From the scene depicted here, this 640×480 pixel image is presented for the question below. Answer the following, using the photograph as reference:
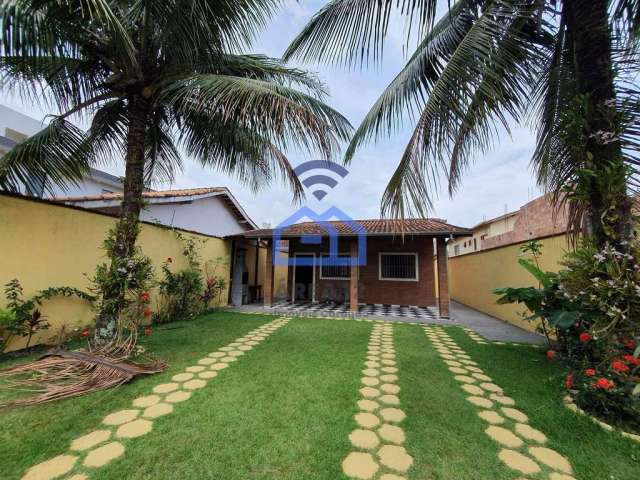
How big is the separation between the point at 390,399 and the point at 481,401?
113 centimetres

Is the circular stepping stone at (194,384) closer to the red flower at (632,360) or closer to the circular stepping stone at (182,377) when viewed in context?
the circular stepping stone at (182,377)

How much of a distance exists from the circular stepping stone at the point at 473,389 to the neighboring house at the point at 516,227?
7112 mm

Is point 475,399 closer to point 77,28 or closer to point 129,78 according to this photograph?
point 129,78

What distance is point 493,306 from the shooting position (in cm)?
931

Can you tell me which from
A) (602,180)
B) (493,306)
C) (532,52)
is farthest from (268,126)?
(493,306)

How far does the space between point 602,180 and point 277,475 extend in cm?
425

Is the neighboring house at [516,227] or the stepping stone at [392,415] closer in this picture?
the stepping stone at [392,415]

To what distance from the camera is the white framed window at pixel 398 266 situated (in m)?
12.1

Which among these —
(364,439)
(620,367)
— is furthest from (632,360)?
(364,439)

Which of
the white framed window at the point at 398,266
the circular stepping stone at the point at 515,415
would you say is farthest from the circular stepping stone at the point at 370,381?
the white framed window at the point at 398,266

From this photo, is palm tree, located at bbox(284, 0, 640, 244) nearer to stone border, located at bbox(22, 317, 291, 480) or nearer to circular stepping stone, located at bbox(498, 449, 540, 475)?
circular stepping stone, located at bbox(498, 449, 540, 475)

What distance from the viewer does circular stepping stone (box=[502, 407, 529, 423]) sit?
280 centimetres

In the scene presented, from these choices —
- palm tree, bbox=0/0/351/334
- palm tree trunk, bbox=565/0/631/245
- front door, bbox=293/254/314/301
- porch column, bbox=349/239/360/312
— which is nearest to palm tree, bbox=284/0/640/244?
palm tree trunk, bbox=565/0/631/245

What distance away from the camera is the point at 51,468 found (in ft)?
6.42
